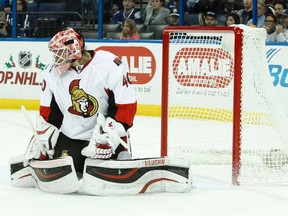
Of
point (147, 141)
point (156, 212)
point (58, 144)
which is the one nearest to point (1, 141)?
point (147, 141)

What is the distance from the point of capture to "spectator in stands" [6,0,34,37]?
10965 mm

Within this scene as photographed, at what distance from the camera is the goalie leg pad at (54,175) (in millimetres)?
4895

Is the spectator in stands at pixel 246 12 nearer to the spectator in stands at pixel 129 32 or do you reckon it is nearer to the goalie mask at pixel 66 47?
the spectator in stands at pixel 129 32

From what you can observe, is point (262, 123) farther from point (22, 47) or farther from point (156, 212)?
point (22, 47)

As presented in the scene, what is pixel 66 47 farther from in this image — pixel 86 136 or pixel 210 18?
pixel 210 18

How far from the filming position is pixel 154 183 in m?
5.00

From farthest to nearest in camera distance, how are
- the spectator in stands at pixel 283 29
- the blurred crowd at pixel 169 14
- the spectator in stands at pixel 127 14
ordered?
the spectator in stands at pixel 127 14 < the blurred crowd at pixel 169 14 < the spectator in stands at pixel 283 29

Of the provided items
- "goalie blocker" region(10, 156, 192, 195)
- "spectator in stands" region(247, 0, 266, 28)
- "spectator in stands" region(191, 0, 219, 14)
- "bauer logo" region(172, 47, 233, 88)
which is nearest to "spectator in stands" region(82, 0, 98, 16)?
"spectator in stands" region(191, 0, 219, 14)

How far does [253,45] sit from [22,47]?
5343 mm

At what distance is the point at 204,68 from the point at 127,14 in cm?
322

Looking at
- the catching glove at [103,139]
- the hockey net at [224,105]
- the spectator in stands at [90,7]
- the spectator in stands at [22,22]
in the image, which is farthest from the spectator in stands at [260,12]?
the catching glove at [103,139]

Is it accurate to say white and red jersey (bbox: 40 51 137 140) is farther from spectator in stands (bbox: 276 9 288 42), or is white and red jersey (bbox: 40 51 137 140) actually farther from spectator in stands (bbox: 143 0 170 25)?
spectator in stands (bbox: 143 0 170 25)

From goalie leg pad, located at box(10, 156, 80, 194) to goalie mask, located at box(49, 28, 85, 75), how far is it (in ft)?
1.86

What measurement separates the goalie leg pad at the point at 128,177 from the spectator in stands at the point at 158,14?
5.56 metres
